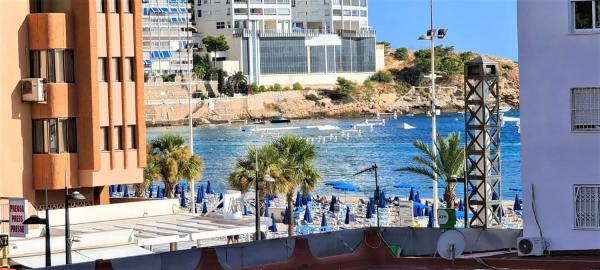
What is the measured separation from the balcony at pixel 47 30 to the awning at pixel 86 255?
5360 millimetres

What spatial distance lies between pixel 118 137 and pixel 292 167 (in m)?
13.4

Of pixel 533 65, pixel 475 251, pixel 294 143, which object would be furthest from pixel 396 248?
pixel 294 143

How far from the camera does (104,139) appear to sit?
34594 millimetres

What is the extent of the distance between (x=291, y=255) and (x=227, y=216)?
59.7 feet

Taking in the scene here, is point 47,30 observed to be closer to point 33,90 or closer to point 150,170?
point 33,90

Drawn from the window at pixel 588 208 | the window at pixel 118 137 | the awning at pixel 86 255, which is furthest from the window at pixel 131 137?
the window at pixel 588 208

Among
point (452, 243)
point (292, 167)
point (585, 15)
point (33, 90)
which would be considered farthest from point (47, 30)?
point (452, 243)

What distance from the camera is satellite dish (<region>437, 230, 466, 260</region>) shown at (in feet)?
63.3

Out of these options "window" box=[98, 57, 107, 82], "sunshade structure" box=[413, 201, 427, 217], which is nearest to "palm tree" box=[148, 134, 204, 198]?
"sunshade structure" box=[413, 201, 427, 217]

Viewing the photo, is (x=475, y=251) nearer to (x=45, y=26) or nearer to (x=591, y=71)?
(x=591, y=71)

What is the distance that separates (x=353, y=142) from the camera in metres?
172

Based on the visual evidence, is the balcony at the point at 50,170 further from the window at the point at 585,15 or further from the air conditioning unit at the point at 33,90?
the window at the point at 585,15

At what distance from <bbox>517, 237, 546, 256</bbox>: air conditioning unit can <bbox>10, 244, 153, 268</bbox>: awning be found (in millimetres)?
11270

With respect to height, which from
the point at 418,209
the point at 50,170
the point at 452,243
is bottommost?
the point at 418,209
